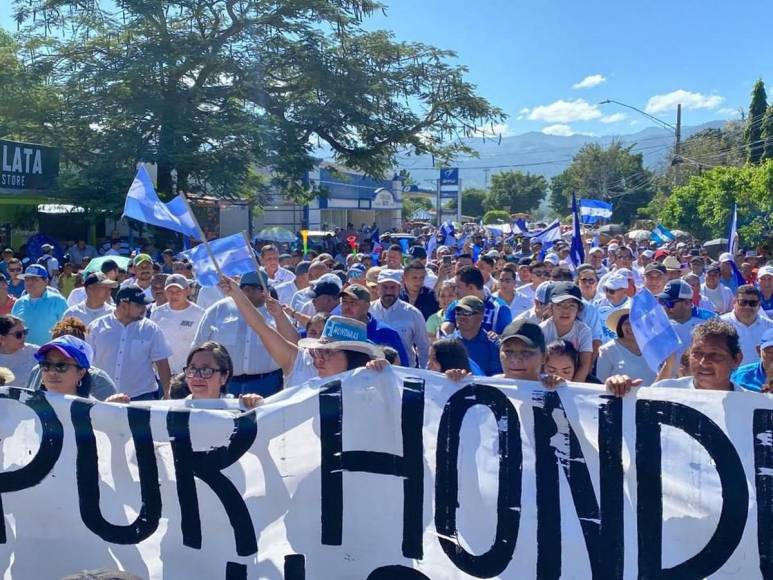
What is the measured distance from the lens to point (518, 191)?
9350 centimetres

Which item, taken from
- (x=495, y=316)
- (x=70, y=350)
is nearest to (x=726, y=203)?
(x=495, y=316)

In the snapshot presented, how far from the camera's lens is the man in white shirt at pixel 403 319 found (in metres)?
6.29

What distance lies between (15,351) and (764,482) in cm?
441

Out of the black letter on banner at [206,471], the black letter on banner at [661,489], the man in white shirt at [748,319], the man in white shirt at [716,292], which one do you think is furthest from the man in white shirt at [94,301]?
the man in white shirt at [716,292]

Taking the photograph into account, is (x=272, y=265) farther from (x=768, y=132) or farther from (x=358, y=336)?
(x=768, y=132)

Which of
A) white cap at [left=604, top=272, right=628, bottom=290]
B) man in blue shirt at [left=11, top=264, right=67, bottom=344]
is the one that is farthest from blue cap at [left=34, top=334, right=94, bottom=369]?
white cap at [left=604, top=272, right=628, bottom=290]

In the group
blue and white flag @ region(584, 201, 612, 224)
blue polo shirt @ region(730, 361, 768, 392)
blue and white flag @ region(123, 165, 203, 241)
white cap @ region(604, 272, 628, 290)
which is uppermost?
blue and white flag @ region(584, 201, 612, 224)

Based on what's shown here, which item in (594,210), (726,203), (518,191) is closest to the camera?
(594,210)

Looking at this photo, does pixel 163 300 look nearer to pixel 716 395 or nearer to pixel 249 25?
pixel 716 395

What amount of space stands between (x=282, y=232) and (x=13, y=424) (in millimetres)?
27869

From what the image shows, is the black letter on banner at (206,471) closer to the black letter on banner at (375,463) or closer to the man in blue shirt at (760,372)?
the black letter on banner at (375,463)

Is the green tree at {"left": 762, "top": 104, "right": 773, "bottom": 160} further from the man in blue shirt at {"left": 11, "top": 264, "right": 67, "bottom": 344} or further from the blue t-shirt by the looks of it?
the man in blue shirt at {"left": 11, "top": 264, "right": 67, "bottom": 344}

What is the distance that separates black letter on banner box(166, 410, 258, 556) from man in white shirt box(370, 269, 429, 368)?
2.42 metres

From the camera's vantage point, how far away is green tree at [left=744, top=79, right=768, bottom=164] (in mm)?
45781
